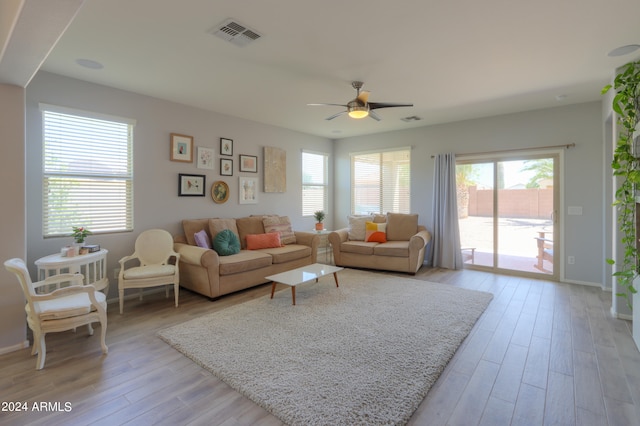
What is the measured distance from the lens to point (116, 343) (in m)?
2.70

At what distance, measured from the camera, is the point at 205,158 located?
477 centimetres

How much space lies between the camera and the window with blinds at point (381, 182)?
246 inches

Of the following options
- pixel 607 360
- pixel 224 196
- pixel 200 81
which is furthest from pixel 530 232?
pixel 200 81

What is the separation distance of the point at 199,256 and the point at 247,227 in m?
1.43

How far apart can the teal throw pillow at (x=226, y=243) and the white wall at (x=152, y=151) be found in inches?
25.2

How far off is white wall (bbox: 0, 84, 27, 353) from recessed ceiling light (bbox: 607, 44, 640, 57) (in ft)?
17.6

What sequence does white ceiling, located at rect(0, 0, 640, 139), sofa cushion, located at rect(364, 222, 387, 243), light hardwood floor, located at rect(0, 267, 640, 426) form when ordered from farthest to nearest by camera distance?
sofa cushion, located at rect(364, 222, 387, 243), white ceiling, located at rect(0, 0, 640, 139), light hardwood floor, located at rect(0, 267, 640, 426)

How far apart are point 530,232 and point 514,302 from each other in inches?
68.7

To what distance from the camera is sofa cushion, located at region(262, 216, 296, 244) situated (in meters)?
5.27

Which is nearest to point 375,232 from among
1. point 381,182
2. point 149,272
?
point 381,182

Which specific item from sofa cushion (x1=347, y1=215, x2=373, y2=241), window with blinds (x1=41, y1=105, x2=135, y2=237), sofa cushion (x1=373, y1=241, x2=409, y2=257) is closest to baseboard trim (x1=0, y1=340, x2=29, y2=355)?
window with blinds (x1=41, y1=105, x2=135, y2=237)

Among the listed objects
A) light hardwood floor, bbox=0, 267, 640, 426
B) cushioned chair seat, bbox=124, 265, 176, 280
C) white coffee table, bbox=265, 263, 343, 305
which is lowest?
light hardwood floor, bbox=0, 267, 640, 426

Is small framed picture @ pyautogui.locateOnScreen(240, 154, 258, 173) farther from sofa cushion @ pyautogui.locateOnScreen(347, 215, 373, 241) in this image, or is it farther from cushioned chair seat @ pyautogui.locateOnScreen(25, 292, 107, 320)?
cushioned chair seat @ pyautogui.locateOnScreen(25, 292, 107, 320)

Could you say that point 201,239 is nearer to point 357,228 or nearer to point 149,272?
point 149,272
